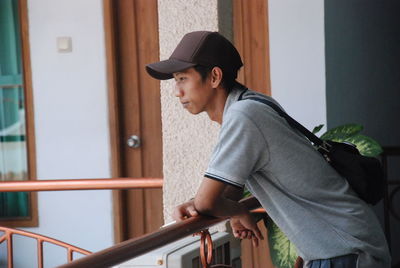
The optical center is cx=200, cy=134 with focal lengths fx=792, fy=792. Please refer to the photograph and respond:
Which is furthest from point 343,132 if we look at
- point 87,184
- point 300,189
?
point 300,189

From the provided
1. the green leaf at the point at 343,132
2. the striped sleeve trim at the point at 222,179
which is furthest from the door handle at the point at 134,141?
the striped sleeve trim at the point at 222,179

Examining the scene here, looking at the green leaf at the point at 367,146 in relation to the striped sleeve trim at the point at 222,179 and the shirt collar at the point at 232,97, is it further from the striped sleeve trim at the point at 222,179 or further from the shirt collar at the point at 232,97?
the striped sleeve trim at the point at 222,179

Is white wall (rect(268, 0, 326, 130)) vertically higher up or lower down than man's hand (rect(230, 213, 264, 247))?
higher up

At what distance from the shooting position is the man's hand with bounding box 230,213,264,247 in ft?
8.28

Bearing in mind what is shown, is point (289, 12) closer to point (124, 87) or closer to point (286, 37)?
point (286, 37)

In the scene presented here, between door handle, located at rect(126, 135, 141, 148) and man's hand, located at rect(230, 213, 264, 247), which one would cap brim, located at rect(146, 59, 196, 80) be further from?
door handle, located at rect(126, 135, 141, 148)

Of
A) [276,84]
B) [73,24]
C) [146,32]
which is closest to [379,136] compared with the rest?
[276,84]

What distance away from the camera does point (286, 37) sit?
5.61 meters

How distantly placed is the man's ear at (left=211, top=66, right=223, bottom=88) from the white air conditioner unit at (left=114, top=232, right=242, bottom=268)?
527mm

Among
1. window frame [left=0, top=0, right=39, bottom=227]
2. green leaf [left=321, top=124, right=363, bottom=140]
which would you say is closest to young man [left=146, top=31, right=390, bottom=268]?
green leaf [left=321, top=124, right=363, bottom=140]

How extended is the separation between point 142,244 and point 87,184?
7.01 ft

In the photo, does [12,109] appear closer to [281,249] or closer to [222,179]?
[281,249]

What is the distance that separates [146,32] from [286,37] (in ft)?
3.67

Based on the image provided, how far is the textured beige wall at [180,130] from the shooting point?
3693 mm
